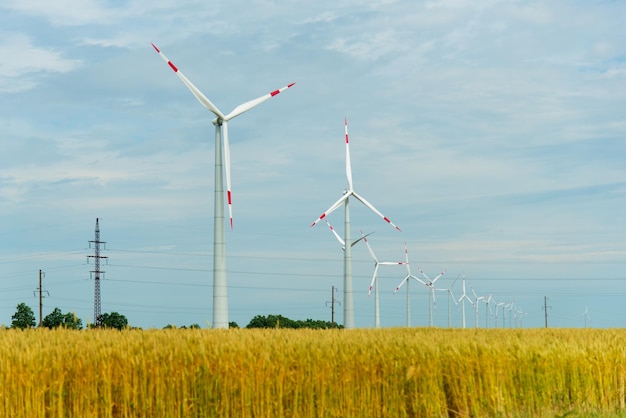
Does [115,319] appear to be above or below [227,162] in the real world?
below

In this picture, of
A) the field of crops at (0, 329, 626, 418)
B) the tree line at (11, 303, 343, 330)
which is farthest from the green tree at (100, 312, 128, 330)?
the field of crops at (0, 329, 626, 418)

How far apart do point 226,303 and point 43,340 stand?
14.9 m

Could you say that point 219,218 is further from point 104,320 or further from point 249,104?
point 104,320

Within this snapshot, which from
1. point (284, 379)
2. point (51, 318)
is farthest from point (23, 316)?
point (284, 379)

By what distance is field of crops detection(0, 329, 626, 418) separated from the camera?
16.1m

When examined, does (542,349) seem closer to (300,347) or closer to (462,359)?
(462,359)

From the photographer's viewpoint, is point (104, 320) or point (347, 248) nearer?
point (347, 248)

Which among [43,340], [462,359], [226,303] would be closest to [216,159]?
[226,303]

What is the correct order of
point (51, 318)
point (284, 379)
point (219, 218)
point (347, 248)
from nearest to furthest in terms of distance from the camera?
point (284, 379) → point (219, 218) → point (347, 248) → point (51, 318)

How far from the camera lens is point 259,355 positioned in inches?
671

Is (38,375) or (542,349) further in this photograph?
(542,349)

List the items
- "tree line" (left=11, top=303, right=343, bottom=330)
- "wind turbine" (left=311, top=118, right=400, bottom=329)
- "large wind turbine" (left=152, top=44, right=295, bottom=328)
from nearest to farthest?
1. "large wind turbine" (left=152, top=44, right=295, bottom=328)
2. "wind turbine" (left=311, top=118, right=400, bottom=329)
3. "tree line" (left=11, top=303, right=343, bottom=330)

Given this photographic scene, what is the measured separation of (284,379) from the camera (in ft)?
55.2

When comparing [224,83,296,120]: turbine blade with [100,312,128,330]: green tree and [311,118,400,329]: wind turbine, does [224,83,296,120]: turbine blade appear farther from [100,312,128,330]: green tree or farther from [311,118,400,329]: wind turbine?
[100,312,128,330]: green tree
